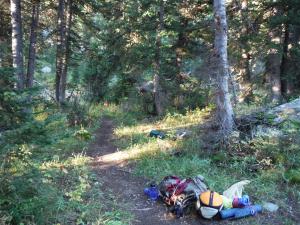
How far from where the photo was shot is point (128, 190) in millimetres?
7641

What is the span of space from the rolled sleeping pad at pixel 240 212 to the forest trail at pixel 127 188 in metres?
0.32

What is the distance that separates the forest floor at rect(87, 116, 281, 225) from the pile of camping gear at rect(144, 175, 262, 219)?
14 centimetres

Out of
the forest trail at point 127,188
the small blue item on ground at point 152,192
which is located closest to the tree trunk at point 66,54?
the forest trail at point 127,188

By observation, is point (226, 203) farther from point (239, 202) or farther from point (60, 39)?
point (60, 39)

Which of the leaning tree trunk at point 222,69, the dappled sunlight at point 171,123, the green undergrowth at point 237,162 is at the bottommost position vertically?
the green undergrowth at point 237,162

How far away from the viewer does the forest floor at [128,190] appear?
20.9ft

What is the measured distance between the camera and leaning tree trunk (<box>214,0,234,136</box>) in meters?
9.17

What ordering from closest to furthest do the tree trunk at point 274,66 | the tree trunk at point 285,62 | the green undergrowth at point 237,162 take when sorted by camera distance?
the green undergrowth at point 237,162, the tree trunk at point 274,66, the tree trunk at point 285,62

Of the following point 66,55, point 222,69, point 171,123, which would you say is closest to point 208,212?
point 222,69

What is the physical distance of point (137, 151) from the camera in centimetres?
1000

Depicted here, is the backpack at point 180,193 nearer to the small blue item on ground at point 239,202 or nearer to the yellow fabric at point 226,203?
the yellow fabric at point 226,203

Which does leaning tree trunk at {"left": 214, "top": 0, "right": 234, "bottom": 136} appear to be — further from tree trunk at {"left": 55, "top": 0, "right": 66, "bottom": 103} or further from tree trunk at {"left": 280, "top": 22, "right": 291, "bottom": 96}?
tree trunk at {"left": 55, "top": 0, "right": 66, "bottom": 103}

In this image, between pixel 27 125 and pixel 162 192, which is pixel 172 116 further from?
pixel 27 125

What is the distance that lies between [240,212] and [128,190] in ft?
8.23
